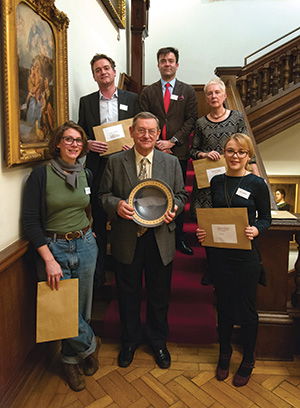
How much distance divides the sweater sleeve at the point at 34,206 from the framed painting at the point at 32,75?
12 cm

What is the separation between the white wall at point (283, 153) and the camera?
20.2ft

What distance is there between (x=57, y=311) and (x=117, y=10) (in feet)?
13.1

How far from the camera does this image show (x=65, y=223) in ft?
6.43

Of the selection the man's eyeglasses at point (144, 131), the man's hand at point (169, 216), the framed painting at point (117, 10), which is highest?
the framed painting at point (117, 10)

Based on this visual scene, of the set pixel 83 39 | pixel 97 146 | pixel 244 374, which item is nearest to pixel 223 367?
pixel 244 374

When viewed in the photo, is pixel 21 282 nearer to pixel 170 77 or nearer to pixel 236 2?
pixel 170 77

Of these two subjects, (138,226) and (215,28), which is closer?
(138,226)

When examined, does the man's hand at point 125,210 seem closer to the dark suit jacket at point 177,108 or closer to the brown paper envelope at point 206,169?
the brown paper envelope at point 206,169

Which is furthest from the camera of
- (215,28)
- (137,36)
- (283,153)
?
(215,28)

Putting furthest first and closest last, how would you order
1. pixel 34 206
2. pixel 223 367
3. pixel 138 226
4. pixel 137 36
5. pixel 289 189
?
1. pixel 289 189
2. pixel 137 36
3. pixel 223 367
4. pixel 138 226
5. pixel 34 206

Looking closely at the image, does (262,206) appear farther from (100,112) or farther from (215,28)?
(215,28)

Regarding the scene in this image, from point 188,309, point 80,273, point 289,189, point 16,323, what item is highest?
point 289,189

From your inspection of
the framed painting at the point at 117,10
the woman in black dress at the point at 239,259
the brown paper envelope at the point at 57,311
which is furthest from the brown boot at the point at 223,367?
the framed painting at the point at 117,10

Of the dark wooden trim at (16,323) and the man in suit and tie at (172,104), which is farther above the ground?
the man in suit and tie at (172,104)
